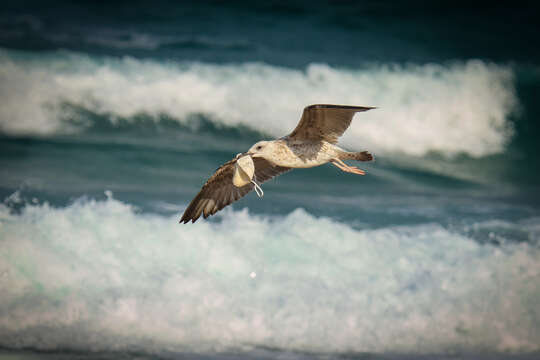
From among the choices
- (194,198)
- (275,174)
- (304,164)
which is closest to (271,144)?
(304,164)

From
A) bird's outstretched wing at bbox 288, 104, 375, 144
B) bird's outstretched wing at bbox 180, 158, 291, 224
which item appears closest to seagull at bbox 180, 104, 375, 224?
bird's outstretched wing at bbox 288, 104, 375, 144

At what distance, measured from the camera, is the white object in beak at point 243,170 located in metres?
13.1

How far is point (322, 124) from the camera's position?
530 inches

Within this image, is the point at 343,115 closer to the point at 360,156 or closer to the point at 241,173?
the point at 360,156

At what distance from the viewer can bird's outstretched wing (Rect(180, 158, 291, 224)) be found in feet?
53.4

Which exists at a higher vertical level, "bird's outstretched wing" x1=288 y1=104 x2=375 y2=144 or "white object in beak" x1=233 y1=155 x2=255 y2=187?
"bird's outstretched wing" x1=288 y1=104 x2=375 y2=144

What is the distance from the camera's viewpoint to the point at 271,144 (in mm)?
13484

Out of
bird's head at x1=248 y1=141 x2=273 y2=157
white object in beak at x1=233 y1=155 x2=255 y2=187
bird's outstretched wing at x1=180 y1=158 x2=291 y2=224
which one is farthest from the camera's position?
bird's outstretched wing at x1=180 y1=158 x2=291 y2=224

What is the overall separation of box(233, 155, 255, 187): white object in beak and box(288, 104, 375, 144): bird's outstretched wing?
46.5 inches

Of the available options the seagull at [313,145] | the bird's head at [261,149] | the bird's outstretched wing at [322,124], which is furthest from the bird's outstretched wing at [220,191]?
the bird's outstretched wing at [322,124]

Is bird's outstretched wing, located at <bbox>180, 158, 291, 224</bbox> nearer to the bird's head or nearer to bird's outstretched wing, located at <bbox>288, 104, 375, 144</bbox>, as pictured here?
the bird's head

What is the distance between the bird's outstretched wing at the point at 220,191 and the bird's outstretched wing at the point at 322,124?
9.17 ft

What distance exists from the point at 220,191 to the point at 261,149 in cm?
371

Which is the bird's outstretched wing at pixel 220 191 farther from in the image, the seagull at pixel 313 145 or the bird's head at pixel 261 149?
the bird's head at pixel 261 149
